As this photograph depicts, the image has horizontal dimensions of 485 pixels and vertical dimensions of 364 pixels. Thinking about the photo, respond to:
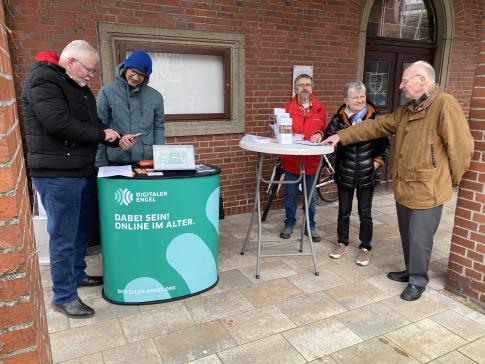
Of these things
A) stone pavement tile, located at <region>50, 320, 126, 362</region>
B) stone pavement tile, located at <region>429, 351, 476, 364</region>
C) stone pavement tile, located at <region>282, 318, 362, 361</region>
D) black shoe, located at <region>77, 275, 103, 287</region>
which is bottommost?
stone pavement tile, located at <region>429, 351, 476, 364</region>

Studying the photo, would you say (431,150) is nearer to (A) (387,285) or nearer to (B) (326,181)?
(A) (387,285)

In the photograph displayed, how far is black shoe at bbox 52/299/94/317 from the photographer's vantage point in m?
2.61

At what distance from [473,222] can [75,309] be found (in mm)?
2928

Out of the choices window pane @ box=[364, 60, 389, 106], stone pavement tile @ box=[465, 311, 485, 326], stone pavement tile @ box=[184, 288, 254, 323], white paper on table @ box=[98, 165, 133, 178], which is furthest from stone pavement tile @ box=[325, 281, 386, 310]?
window pane @ box=[364, 60, 389, 106]

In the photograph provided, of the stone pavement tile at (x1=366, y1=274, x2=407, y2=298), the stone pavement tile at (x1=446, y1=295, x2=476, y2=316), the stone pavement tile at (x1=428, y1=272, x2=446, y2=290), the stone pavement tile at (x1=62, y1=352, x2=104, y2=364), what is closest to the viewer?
the stone pavement tile at (x1=62, y1=352, x2=104, y2=364)

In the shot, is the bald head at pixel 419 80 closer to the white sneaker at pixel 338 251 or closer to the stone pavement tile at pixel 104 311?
the white sneaker at pixel 338 251

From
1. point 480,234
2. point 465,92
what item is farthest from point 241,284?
point 465,92

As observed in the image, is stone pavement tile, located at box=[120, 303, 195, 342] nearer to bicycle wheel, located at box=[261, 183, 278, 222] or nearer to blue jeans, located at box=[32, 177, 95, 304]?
blue jeans, located at box=[32, 177, 95, 304]

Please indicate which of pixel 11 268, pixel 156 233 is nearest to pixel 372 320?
pixel 156 233

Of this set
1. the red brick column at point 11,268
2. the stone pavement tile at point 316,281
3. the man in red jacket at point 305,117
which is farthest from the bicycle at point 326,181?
the red brick column at point 11,268

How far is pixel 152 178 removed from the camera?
253 cm

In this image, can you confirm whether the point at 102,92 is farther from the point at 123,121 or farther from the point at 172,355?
the point at 172,355

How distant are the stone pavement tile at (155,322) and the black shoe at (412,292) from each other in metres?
1.61

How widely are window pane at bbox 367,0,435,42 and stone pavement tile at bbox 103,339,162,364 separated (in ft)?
16.7
